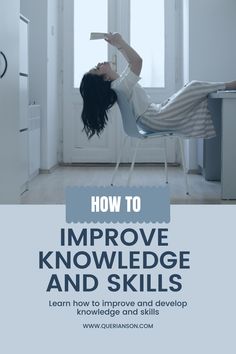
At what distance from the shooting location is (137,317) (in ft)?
2.68

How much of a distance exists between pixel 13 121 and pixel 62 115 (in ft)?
11.4

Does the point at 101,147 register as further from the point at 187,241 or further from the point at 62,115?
the point at 187,241

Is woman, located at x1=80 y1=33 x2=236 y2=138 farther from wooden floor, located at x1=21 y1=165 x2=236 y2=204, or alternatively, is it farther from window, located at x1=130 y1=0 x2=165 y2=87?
window, located at x1=130 y1=0 x2=165 y2=87

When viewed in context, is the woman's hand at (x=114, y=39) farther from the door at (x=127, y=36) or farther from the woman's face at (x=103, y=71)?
the door at (x=127, y=36)

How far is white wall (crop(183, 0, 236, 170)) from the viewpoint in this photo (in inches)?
218

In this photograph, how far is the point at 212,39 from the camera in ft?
18.3

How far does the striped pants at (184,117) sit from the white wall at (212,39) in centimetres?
166

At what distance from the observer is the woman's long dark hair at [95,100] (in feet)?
11.9

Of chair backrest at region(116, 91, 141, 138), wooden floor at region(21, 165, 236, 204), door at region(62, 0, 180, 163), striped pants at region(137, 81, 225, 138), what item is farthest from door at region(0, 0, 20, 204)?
door at region(62, 0, 180, 163)

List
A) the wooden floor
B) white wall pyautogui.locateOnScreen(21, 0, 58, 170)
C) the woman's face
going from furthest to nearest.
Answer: white wall pyautogui.locateOnScreen(21, 0, 58, 170) < the wooden floor < the woman's face

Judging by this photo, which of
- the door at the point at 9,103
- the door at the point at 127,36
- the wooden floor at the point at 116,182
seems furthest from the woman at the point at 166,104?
the door at the point at 127,36

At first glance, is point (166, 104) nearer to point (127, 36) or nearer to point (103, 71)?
point (103, 71)

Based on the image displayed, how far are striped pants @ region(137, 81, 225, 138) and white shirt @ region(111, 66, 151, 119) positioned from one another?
0.13ft

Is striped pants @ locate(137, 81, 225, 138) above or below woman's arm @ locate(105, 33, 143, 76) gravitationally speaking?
below
